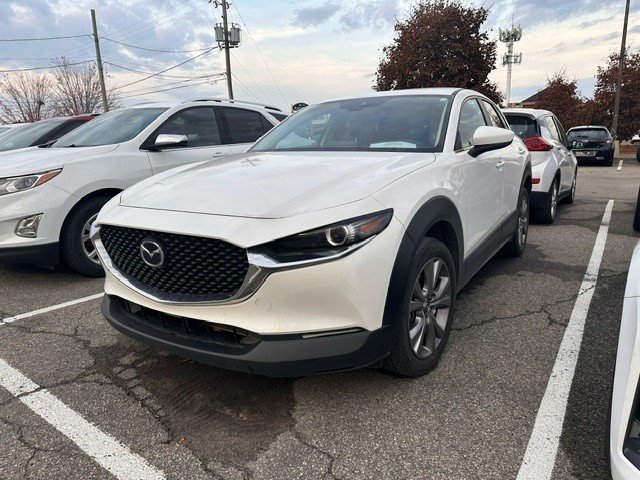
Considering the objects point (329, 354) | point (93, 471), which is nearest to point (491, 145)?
point (329, 354)

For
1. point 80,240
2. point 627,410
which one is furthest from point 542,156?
point 80,240

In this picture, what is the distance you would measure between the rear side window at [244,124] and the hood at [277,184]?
3014 mm

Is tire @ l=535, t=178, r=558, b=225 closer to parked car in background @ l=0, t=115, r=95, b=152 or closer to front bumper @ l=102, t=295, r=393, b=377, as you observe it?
front bumper @ l=102, t=295, r=393, b=377

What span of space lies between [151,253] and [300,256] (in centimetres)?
77

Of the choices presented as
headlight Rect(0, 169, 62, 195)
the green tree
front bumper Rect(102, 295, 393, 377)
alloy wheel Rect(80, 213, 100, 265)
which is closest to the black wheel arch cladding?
front bumper Rect(102, 295, 393, 377)

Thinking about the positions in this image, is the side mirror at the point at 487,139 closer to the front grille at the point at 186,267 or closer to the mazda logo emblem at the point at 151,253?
the front grille at the point at 186,267

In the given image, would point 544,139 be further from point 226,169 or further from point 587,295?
point 226,169

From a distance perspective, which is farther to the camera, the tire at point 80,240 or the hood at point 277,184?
the tire at point 80,240

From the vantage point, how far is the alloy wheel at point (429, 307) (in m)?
2.54

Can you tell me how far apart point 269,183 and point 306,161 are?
51 cm

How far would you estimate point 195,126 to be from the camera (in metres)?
5.68

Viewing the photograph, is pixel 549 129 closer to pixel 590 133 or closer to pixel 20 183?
pixel 20 183

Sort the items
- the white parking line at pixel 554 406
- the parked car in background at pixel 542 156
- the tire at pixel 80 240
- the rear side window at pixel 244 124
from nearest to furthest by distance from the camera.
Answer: the white parking line at pixel 554 406 → the tire at pixel 80 240 → the rear side window at pixel 244 124 → the parked car in background at pixel 542 156

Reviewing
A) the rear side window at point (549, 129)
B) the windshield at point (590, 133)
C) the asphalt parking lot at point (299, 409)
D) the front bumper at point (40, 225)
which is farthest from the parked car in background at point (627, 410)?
the windshield at point (590, 133)
